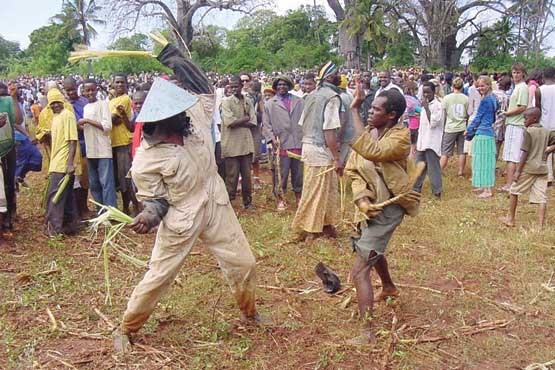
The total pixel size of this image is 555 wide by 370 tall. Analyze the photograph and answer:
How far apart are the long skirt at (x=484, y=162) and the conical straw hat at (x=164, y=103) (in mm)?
5903

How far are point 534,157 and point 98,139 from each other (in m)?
4.89

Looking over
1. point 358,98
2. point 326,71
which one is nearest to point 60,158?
point 326,71

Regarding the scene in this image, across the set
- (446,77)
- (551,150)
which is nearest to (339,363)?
(551,150)

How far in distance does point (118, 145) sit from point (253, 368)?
13.6 feet

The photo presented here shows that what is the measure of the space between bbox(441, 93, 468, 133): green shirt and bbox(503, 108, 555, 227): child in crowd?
2753 millimetres

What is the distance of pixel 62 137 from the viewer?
629cm

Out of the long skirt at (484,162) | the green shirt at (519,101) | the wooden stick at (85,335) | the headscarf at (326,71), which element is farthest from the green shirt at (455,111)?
the wooden stick at (85,335)

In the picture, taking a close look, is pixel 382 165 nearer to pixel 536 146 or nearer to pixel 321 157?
pixel 321 157

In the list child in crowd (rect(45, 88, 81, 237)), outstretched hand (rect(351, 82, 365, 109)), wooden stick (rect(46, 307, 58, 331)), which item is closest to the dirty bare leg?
outstretched hand (rect(351, 82, 365, 109))

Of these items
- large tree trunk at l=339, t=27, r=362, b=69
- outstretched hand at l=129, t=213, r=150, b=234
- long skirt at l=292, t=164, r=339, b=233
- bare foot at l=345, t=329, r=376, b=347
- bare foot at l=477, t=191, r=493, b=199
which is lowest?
bare foot at l=345, t=329, r=376, b=347

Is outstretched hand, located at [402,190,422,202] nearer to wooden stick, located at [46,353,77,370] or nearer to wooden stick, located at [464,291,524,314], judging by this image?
wooden stick, located at [464,291,524,314]

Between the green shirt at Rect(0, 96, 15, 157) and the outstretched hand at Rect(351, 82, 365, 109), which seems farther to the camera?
the green shirt at Rect(0, 96, 15, 157)

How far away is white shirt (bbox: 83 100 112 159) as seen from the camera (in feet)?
21.7

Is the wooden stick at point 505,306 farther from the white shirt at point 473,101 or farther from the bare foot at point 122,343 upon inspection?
the white shirt at point 473,101
